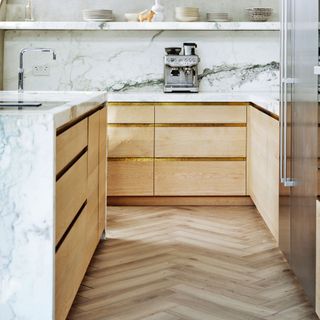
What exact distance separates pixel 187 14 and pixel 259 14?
59cm

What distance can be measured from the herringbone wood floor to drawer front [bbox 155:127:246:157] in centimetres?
60

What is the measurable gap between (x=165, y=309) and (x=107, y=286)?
0.42m

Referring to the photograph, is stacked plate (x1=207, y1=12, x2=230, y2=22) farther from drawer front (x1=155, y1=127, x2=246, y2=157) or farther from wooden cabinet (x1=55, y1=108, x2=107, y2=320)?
wooden cabinet (x1=55, y1=108, x2=107, y2=320)

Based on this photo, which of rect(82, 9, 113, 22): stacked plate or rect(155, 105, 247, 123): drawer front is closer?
rect(155, 105, 247, 123): drawer front

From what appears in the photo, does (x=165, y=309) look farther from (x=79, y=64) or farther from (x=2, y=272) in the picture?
(x=79, y=64)

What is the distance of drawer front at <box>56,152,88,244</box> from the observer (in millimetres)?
2182

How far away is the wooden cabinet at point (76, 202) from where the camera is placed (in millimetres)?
2221

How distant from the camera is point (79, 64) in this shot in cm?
548

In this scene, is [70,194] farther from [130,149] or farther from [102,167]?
[130,149]

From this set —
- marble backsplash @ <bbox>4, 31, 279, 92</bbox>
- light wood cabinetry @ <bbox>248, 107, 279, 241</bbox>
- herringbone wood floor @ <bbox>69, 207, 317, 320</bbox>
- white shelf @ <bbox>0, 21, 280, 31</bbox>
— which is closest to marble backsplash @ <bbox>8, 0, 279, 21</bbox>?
marble backsplash @ <bbox>4, 31, 279, 92</bbox>

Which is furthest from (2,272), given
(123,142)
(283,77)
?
(123,142)

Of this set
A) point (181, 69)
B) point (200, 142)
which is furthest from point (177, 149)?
point (181, 69)

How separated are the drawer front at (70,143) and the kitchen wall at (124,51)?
8.52ft

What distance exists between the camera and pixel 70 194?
2434mm
